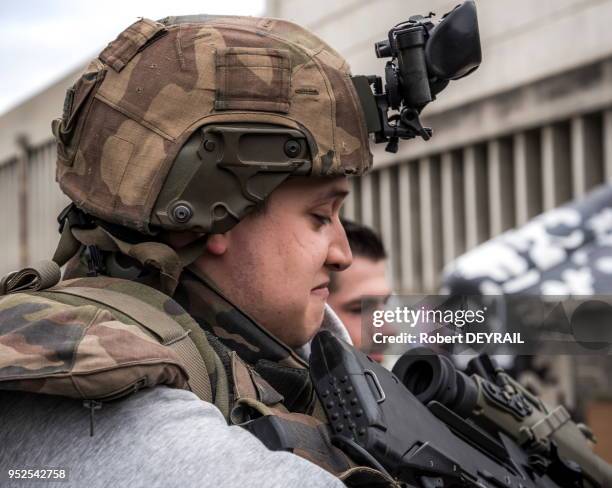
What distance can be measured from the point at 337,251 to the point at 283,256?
0.13 meters

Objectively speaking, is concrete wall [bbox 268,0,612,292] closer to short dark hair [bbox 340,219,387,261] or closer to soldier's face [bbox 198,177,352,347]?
A: short dark hair [bbox 340,219,387,261]

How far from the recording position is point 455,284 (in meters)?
5.78

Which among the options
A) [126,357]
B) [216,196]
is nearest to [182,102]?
[216,196]

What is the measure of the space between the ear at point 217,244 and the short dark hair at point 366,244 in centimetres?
234

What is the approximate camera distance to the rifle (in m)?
2.06

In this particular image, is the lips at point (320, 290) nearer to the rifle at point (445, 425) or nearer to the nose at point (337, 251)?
the nose at point (337, 251)

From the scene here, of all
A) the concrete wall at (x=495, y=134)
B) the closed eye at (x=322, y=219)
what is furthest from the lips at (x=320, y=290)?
the concrete wall at (x=495, y=134)

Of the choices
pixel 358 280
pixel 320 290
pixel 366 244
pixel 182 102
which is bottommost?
pixel 358 280

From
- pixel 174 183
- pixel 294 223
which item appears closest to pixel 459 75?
pixel 294 223

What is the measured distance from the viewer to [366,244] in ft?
15.6

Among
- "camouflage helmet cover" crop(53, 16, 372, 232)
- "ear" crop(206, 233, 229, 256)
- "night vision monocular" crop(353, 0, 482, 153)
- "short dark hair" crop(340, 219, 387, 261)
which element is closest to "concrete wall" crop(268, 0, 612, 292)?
"short dark hair" crop(340, 219, 387, 261)

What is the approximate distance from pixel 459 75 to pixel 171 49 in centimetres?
65

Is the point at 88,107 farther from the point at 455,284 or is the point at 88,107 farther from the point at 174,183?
the point at 455,284

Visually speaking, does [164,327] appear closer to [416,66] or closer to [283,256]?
[283,256]
